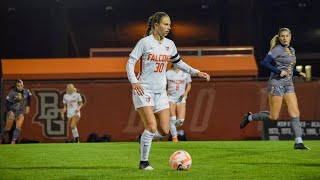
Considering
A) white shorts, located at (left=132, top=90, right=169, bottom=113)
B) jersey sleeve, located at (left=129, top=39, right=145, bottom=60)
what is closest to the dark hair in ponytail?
jersey sleeve, located at (left=129, top=39, right=145, bottom=60)

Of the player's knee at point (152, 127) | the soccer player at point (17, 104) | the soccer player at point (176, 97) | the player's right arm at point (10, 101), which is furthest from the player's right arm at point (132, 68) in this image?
the player's right arm at point (10, 101)

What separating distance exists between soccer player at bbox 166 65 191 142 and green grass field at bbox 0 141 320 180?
417 cm

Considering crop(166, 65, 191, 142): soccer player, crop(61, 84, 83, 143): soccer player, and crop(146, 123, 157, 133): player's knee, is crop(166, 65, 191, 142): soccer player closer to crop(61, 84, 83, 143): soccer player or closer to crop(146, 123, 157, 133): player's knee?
crop(61, 84, 83, 143): soccer player

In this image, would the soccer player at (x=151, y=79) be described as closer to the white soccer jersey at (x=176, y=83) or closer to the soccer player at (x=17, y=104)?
the white soccer jersey at (x=176, y=83)

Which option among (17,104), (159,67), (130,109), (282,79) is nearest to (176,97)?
(17,104)

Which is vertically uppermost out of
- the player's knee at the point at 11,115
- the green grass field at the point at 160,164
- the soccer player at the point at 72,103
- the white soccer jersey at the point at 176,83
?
the white soccer jersey at the point at 176,83

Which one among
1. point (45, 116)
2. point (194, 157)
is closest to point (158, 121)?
point (194, 157)

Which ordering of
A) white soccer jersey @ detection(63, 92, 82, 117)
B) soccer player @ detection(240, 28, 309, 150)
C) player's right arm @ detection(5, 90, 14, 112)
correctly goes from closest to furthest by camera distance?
soccer player @ detection(240, 28, 309, 150)
player's right arm @ detection(5, 90, 14, 112)
white soccer jersey @ detection(63, 92, 82, 117)

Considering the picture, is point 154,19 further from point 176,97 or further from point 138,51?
point 176,97

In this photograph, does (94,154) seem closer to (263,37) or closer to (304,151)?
(304,151)

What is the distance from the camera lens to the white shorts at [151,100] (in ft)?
36.2

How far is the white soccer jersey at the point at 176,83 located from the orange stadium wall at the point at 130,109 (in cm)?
485

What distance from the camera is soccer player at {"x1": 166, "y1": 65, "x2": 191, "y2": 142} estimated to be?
20734mm

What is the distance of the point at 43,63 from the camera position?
28.3 m
